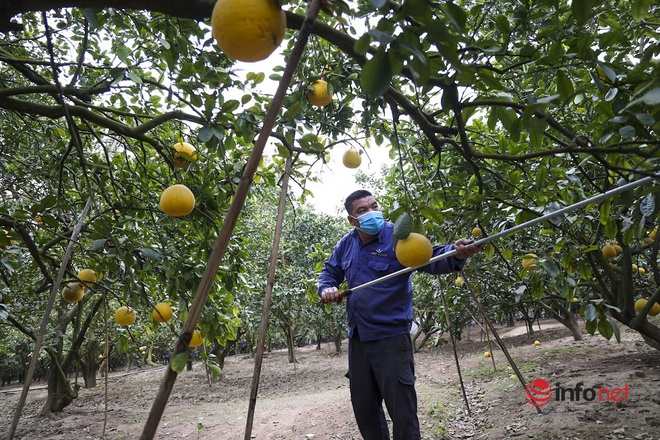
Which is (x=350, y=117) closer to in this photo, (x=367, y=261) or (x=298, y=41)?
(x=367, y=261)

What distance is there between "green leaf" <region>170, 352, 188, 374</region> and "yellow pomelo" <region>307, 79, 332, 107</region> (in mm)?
1543

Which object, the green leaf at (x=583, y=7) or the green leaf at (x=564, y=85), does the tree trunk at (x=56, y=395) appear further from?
the green leaf at (x=583, y=7)

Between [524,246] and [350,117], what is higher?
[350,117]

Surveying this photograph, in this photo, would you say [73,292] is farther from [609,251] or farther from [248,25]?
[609,251]

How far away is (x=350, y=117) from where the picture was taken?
2.61 meters

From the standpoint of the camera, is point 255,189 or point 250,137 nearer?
point 250,137

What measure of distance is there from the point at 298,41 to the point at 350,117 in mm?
1949

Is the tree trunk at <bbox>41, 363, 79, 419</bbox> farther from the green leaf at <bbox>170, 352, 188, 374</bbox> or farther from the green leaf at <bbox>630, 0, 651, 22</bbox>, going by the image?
the green leaf at <bbox>630, 0, 651, 22</bbox>

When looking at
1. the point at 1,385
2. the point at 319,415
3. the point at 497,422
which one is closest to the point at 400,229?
the point at 497,422

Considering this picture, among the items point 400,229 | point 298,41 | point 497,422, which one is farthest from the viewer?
point 497,422

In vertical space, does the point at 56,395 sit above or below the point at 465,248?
below

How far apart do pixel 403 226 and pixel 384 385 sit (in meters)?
1.36

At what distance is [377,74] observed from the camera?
0.81m

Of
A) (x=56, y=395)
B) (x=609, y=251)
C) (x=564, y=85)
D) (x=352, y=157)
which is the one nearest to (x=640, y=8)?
(x=564, y=85)
